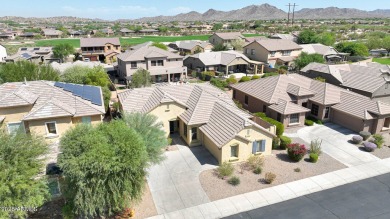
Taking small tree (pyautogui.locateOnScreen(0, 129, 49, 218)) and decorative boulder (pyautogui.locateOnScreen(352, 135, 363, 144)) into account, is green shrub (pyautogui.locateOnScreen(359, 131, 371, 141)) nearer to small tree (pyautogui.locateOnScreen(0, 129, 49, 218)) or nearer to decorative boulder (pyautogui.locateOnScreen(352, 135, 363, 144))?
decorative boulder (pyautogui.locateOnScreen(352, 135, 363, 144))

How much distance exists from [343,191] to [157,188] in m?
13.5

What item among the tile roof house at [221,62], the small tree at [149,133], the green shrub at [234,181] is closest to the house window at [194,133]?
the small tree at [149,133]

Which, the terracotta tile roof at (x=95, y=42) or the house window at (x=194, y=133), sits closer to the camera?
the house window at (x=194, y=133)

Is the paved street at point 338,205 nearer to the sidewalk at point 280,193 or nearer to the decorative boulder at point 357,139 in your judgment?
the sidewalk at point 280,193

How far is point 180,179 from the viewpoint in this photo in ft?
70.7

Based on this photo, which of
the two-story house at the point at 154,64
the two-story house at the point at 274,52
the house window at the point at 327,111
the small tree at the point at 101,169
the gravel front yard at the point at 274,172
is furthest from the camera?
the two-story house at the point at 274,52

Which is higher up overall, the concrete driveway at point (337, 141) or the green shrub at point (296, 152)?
the green shrub at point (296, 152)

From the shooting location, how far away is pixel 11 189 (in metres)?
14.0

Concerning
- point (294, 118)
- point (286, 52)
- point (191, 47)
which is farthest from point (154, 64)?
point (286, 52)

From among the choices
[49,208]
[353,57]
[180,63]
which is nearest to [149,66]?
[180,63]

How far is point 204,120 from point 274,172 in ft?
25.7

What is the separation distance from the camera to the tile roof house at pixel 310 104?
29.7m

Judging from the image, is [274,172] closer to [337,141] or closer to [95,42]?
[337,141]

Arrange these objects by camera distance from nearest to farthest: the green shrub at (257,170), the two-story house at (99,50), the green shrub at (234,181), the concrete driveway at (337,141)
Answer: the green shrub at (234,181) < the green shrub at (257,170) < the concrete driveway at (337,141) < the two-story house at (99,50)
